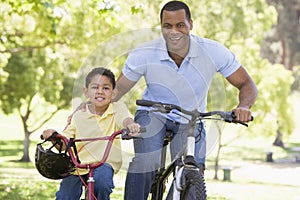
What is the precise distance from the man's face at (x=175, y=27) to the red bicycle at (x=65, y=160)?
777 mm

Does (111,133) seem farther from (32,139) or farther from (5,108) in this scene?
(32,139)

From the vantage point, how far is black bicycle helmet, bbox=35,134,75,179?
16.1 feet

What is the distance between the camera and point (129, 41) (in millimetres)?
6570

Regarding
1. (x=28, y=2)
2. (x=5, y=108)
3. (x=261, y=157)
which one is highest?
(x=28, y=2)

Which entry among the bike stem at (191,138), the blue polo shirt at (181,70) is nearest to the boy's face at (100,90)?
the blue polo shirt at (181,70)

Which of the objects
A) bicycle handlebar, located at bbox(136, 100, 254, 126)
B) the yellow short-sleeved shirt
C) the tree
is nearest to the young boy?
the yellow short-sleeved shirt

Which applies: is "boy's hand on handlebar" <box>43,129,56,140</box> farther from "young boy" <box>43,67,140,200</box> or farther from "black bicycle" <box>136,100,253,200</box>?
"black bicycle" <box>136,100,253,200</box>

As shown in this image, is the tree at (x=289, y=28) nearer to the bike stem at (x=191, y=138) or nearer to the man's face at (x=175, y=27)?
the man's face at (x=175, y=27)

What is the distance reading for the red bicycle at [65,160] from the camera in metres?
4.78

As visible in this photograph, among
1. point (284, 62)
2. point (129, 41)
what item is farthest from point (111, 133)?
point (284, 62)

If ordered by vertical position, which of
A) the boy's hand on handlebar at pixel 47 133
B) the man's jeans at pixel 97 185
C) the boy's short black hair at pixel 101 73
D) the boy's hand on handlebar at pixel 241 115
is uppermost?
the boy's short black hair at pixel 101 73

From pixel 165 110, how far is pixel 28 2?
6304 mm

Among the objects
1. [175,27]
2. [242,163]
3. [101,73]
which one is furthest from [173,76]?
[242,163]

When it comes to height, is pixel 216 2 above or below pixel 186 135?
above
